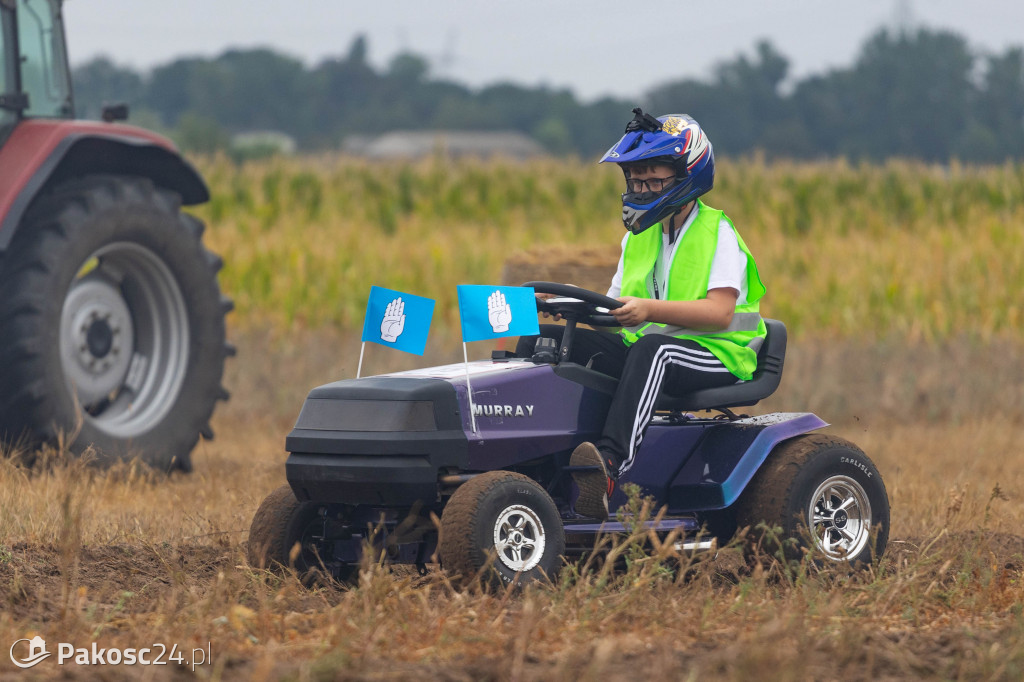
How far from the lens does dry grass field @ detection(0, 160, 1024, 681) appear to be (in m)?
3.69

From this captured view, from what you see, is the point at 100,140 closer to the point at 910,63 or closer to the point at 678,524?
the point at 678,524

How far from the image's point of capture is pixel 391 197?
752 inches

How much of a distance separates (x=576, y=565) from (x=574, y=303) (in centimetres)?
108

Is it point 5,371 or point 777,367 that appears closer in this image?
point 777,367

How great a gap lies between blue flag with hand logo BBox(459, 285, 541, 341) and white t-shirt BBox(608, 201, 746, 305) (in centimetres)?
72

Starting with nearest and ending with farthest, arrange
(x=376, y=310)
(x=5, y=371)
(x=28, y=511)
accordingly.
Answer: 1. (x=376, y=310)
2. (x=28, y=511)
3. (x=5, y=371)

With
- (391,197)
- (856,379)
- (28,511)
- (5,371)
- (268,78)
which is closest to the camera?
(28,511)

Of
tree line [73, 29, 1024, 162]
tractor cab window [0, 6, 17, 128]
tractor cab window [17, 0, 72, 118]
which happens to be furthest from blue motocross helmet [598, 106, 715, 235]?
tree line [73, 29, 1024, 162]

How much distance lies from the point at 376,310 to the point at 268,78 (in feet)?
239

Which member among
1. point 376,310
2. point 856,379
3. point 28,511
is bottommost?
point 856,379

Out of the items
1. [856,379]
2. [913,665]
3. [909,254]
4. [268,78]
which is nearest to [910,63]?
[268,78]

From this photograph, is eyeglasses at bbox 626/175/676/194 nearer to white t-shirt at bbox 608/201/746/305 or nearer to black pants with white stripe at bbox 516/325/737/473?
white t-shirt at bbox 608/201/746/305

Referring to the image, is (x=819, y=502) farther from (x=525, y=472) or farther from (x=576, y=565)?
(x=576, y=565)

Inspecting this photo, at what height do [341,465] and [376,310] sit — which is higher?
[376,310]
